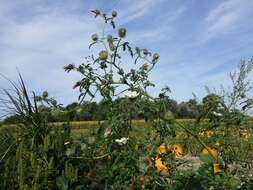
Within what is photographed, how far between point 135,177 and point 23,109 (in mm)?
978

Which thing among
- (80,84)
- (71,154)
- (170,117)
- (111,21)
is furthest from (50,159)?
(111,21)

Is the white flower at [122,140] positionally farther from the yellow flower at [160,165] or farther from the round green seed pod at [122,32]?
the round green seed pod at [122,32]

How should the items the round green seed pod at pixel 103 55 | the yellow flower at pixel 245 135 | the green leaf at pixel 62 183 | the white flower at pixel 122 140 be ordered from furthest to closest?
the yellow flower at pixel 245 135, the round green seed pod at pixel 103 55, the green leaf at pixel 62 183, the white flower at pixel 122 140

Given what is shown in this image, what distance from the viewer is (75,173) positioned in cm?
261

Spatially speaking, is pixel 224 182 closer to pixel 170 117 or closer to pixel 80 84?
pixel 170 117

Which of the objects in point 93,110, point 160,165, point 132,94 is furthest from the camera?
point 160,165

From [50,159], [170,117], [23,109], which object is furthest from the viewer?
[23,109]

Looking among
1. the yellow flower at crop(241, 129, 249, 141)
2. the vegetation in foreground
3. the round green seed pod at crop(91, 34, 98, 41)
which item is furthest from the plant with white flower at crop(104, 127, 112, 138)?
the yellow flower at crop(241, 129, 249, 141)

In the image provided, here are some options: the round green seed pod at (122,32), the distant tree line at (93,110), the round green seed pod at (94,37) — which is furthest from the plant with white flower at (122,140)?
the round green seed pod at (94,37)

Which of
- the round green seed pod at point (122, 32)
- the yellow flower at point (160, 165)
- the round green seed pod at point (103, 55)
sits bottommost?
the yellow flower at point (160, 165)

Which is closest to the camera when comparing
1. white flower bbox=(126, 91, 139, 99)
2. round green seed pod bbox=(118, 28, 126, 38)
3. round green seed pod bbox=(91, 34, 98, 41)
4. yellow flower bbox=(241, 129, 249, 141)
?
white flower bbox=(126, 91, 139, 99)

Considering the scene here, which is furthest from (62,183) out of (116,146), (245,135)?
(245,135)

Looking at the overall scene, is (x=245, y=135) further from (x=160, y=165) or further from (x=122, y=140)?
(x=122, y=140)

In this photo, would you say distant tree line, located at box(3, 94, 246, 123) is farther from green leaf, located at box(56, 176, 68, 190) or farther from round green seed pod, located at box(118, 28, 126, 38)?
round green seed pod, located at box(118, 28, 126, 38)
